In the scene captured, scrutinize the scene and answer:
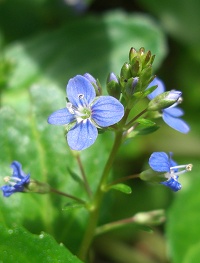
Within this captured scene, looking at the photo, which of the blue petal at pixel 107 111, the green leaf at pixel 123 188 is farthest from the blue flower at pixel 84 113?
the green leaf at pixel 123 188

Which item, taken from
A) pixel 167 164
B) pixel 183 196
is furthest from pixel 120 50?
pixel 167 164

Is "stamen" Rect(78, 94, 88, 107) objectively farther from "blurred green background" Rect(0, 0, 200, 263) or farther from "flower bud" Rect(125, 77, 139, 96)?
"blurred green background" Rect(0, 0, 200, 263)

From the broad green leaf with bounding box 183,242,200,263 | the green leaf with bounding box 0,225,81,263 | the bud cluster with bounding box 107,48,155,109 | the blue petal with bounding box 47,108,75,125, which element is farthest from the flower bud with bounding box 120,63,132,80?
the broad green leaf with bounding box 183,242,200,263

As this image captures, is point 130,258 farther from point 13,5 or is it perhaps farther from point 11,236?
point 13,5

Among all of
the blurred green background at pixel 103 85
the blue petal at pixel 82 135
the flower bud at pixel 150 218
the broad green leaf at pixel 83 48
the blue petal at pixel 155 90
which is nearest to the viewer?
the blue petal at pixel 82 135

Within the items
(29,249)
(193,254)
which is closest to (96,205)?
(29,249)

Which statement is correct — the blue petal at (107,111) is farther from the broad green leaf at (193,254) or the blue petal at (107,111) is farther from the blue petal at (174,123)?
the broad green leaf at (193,254)

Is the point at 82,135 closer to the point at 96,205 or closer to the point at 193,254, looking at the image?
the point at 96,205
